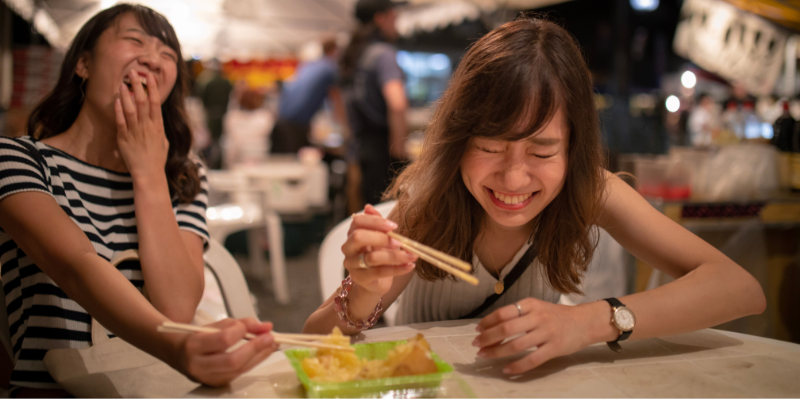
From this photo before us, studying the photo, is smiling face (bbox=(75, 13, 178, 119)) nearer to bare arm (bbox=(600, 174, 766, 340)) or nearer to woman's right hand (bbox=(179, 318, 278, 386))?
woman's right hand (bbox=(179, 318, 278, 386))

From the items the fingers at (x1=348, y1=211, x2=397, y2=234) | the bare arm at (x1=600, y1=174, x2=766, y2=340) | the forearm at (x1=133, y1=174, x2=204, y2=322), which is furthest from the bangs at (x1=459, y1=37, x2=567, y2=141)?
the forearm at (x1=133, y1=174, x2=204, y2=322)

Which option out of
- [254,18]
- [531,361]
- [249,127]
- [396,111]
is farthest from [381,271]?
[254,18]

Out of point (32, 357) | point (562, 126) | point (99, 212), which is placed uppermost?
point (562, 126)

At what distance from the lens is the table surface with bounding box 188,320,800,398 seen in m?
0.89

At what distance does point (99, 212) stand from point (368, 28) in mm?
2477

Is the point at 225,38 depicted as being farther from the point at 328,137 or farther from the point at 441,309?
the point at 441,309

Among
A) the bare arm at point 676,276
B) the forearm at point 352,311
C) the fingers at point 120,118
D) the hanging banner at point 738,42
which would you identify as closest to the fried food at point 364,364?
the forearm at point 352,311

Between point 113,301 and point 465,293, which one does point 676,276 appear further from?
point 113,301

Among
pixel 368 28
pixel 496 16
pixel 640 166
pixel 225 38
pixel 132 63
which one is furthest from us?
pixel 225 38

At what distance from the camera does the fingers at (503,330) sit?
907 mm

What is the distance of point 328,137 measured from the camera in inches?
323

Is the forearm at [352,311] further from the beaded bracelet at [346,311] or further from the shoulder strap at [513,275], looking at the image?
the shoulder strap at [513,275]

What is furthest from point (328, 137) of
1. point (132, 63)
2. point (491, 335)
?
point (491, 335)

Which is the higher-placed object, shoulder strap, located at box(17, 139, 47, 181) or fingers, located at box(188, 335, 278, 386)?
shoulder strap, located at box(17, 139, 47, 181)
